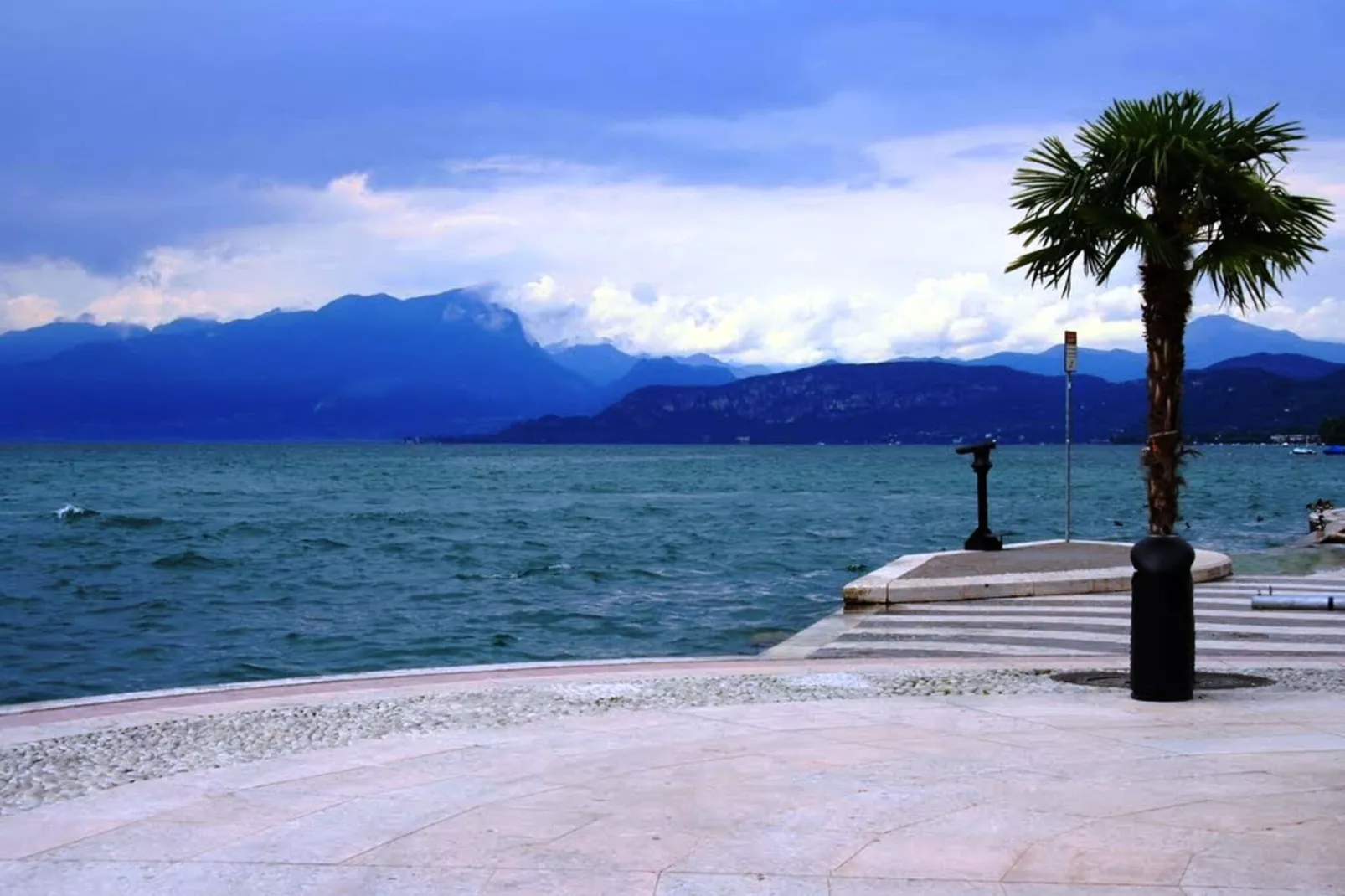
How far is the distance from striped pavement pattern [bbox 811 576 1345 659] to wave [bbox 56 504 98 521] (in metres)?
42.7

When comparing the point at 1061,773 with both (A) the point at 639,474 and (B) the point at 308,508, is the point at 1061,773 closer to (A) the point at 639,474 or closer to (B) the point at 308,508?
(B) the point at 308,508

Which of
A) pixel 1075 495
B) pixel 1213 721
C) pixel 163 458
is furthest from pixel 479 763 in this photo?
pixel 163 458

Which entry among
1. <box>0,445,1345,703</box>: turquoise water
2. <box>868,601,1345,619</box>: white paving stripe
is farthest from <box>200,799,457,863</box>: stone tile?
<box>0,445,1345,703</box>: turquoise water

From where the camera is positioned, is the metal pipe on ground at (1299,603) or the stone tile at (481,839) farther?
the metal pipe on ground at (1299,603)

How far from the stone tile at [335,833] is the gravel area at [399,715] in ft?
4.92

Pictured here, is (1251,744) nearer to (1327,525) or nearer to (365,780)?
(365,780)

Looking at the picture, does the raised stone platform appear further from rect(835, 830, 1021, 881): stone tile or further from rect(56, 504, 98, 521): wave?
rect(56, 504, 98, 521): wave

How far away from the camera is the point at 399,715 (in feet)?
31.0

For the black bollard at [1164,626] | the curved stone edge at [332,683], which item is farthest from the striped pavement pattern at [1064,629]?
the black bollard at [1164,626]

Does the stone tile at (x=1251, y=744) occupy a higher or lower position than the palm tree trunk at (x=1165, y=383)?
lower

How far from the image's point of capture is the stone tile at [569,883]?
539 centimetres

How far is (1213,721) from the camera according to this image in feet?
28.6

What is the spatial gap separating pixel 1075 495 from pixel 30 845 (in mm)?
70279

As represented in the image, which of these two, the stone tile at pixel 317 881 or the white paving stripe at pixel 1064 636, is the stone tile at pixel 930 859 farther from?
the white paving stripe at pixel 1064 636
